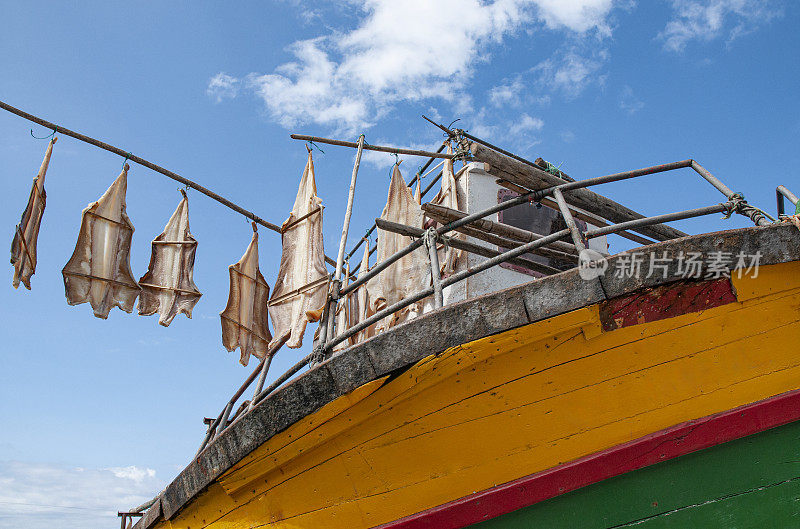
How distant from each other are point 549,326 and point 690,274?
806 mm

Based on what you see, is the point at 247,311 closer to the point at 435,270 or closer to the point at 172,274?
the point at 172,274

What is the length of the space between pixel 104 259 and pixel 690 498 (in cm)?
608

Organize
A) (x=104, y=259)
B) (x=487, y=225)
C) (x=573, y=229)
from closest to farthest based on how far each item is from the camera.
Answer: (x=573, y=229) → (x=487, y=225) → (x=104, y=259)

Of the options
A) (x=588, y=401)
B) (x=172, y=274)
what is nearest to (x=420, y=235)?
(x=588, y=401)

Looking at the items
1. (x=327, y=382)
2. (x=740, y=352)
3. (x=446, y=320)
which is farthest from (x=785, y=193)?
(x=327, y=382)

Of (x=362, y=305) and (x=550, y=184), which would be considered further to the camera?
(x=362, y=305)

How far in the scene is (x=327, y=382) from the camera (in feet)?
9.86

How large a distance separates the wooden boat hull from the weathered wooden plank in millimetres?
1863

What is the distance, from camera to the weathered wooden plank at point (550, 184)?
442 cm

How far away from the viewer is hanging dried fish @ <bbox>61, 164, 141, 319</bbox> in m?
6.06

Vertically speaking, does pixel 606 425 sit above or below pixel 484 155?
below

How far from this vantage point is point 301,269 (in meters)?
5.95

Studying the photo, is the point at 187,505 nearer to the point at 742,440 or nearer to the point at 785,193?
the point at 742,440

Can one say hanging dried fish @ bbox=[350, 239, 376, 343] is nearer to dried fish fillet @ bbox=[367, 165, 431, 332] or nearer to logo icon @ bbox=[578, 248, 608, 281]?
dried fish fillet @ bbox=[367, 165, 431, 332]
